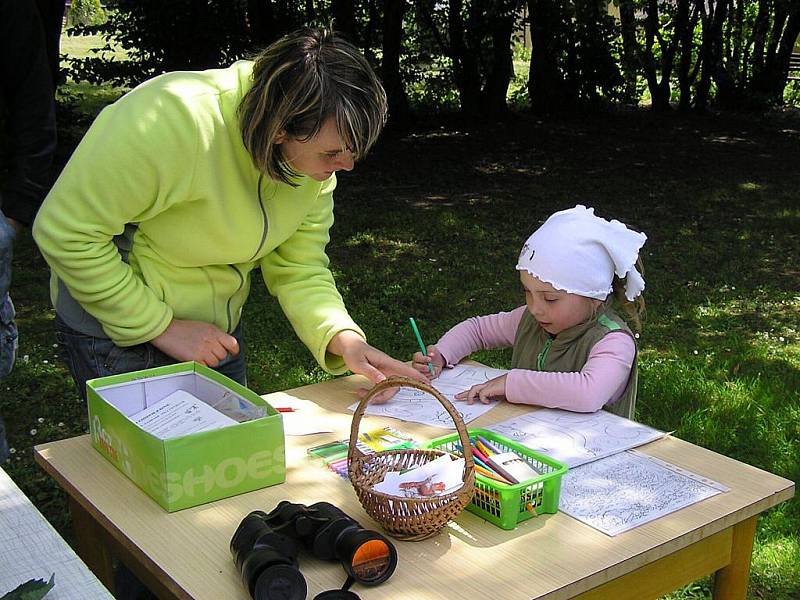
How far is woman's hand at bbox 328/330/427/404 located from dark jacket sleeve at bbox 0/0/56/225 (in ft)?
3.01

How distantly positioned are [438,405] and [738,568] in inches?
31.0

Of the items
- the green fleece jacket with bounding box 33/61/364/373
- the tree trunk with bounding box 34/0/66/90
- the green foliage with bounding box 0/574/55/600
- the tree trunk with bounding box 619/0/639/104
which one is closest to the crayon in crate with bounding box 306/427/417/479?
the green fleece jacket with bounding box 33/61/364/373

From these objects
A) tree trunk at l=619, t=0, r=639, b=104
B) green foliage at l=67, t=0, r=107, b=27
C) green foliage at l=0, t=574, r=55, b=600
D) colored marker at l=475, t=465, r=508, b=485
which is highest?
green foliage at l=67, t=0, r=107, b=27

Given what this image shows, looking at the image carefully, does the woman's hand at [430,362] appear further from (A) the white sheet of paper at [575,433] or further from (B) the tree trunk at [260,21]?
(B) the tree trunk at [260,21]

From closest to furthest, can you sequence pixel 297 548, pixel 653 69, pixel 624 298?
pixel 297 548, pixel 624 298, pixel 653 69

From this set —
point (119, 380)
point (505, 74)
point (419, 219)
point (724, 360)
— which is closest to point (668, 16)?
point (505, 74)

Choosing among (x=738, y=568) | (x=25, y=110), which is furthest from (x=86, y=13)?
(x=738, y=568)

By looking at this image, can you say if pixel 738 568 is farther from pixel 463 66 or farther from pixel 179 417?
pixel 463 66

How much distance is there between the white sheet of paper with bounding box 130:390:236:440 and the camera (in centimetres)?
194

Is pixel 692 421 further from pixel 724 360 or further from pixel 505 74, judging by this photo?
pixel 505 74

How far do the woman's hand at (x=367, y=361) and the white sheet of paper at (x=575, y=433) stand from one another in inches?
11.7

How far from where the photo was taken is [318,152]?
6.95ft

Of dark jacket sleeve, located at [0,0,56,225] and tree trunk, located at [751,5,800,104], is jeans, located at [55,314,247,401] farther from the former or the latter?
tree trunk, located at [751,5,800,104]

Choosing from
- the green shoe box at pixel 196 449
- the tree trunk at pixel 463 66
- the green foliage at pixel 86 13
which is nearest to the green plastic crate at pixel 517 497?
the green shoe box at pixel 196 449
